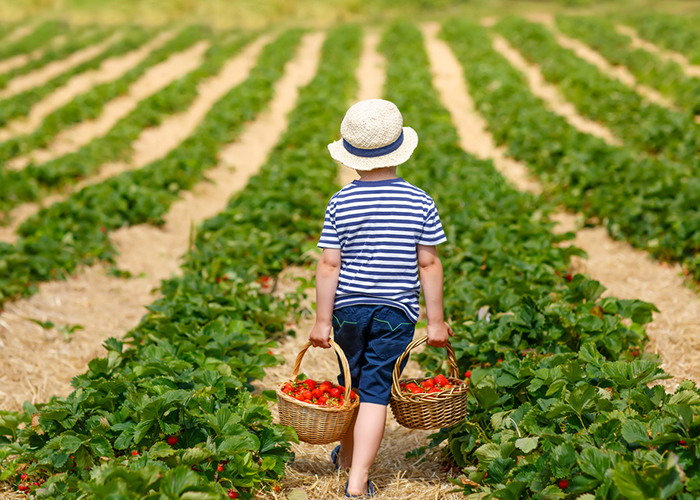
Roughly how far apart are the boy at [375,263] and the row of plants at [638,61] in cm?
1106

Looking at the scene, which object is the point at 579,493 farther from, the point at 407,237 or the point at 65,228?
the point at 65,228

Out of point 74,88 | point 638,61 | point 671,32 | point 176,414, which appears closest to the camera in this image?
point 176,414

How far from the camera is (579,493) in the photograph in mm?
2428

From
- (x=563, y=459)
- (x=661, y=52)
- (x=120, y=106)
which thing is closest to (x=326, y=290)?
(x=563, y=459)

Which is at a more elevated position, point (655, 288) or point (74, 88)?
point (655, 288)

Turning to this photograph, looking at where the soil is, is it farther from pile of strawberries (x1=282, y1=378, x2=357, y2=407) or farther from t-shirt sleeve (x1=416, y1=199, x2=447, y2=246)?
t-shirt sleeve (x1=416, y1=199, x2=447, y2=246)

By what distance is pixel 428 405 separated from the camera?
287 centimetres

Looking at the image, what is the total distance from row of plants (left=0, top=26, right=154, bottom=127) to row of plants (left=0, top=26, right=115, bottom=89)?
141 cm

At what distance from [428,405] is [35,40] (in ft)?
102

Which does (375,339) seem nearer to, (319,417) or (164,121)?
(319,417)

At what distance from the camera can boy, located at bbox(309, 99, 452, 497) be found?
2.89m

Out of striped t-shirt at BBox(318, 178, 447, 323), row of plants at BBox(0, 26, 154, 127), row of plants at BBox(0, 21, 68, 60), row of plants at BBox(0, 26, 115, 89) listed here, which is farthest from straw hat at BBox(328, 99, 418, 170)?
row of plants at BBox(0, 21, 68, 60)

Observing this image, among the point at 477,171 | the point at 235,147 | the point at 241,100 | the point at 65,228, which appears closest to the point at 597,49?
the point at 241,100

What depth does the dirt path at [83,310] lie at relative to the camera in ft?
15.6
